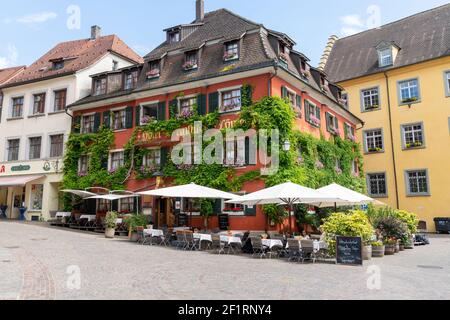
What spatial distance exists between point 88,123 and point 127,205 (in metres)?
6.74

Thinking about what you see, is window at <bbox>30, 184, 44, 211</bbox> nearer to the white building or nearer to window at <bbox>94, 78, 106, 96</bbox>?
the white building

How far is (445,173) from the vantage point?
89.1 ft

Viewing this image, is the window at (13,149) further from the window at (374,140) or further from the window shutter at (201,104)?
the window at (374,140)

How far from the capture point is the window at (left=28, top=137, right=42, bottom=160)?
2841cm

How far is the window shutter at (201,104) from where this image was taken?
848 inches

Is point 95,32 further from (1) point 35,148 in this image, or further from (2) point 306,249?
(2) point 306,249

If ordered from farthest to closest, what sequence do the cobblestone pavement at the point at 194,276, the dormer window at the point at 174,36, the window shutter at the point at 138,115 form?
the dormer window at the point at 174,36 → the window shutter at the point at 138,115 → the cobblestone pavement at the point at 194,276

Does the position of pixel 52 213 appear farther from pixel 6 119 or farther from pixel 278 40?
pixel 278 40

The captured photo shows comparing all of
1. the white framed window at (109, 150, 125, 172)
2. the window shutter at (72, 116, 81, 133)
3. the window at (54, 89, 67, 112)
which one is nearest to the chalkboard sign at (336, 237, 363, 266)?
the white framed window at (109, 150, 125, 172)

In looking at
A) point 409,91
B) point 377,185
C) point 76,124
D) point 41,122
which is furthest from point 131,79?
point 409,91

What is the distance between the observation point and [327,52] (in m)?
37.6

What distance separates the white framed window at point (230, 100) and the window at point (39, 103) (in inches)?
582

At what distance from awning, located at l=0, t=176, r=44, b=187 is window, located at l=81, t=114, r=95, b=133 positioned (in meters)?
4.64

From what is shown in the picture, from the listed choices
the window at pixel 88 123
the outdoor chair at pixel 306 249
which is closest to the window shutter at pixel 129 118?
the window at pixel 88 123
